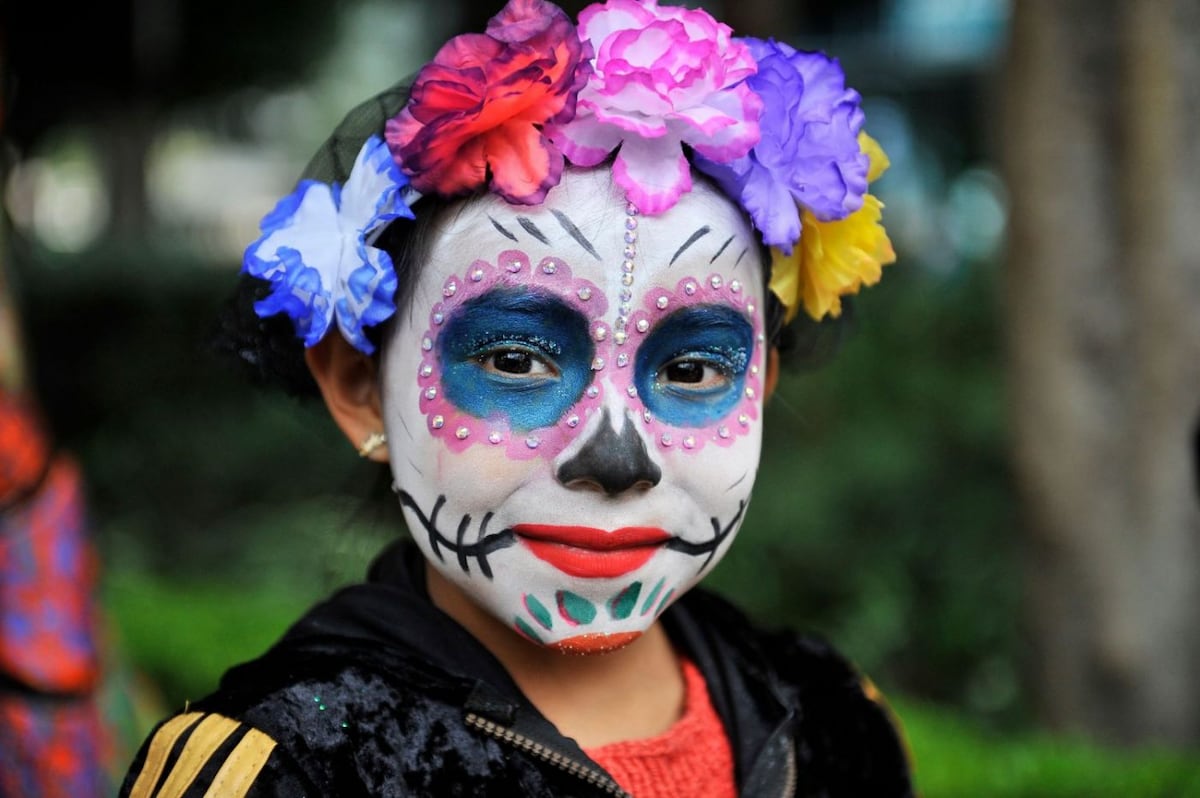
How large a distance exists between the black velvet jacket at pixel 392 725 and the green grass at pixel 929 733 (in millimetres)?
1532

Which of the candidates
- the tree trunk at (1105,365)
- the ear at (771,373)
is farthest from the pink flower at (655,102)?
the tree trunk at (1105,365)

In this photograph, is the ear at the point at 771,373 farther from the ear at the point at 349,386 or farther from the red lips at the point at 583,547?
the ear at the point at 349,386

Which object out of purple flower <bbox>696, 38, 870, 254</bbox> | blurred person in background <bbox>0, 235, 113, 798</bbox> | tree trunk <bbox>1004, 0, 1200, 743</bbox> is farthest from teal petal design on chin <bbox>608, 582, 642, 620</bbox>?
tree trunk <bbox>1004, 0, 1200, 743</bbox>

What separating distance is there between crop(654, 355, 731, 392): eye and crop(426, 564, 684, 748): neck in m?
0.44

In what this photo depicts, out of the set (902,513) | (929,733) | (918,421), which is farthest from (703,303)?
(918,421)

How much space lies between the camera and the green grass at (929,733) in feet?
11.7

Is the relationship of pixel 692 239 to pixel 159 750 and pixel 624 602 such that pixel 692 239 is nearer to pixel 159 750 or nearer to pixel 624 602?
pixel 624 602

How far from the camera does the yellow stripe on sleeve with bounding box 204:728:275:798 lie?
1837 mm

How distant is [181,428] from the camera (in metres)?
8.55

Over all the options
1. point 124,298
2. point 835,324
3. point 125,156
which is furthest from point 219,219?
point 835,324

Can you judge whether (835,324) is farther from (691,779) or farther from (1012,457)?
(1012,457)

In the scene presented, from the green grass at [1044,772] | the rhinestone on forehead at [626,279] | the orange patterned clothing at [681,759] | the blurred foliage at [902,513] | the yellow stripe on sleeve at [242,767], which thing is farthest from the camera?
the blurred foliage at [902,513]

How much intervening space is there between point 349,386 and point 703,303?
0.58 meters

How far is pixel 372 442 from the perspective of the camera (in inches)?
84.3
